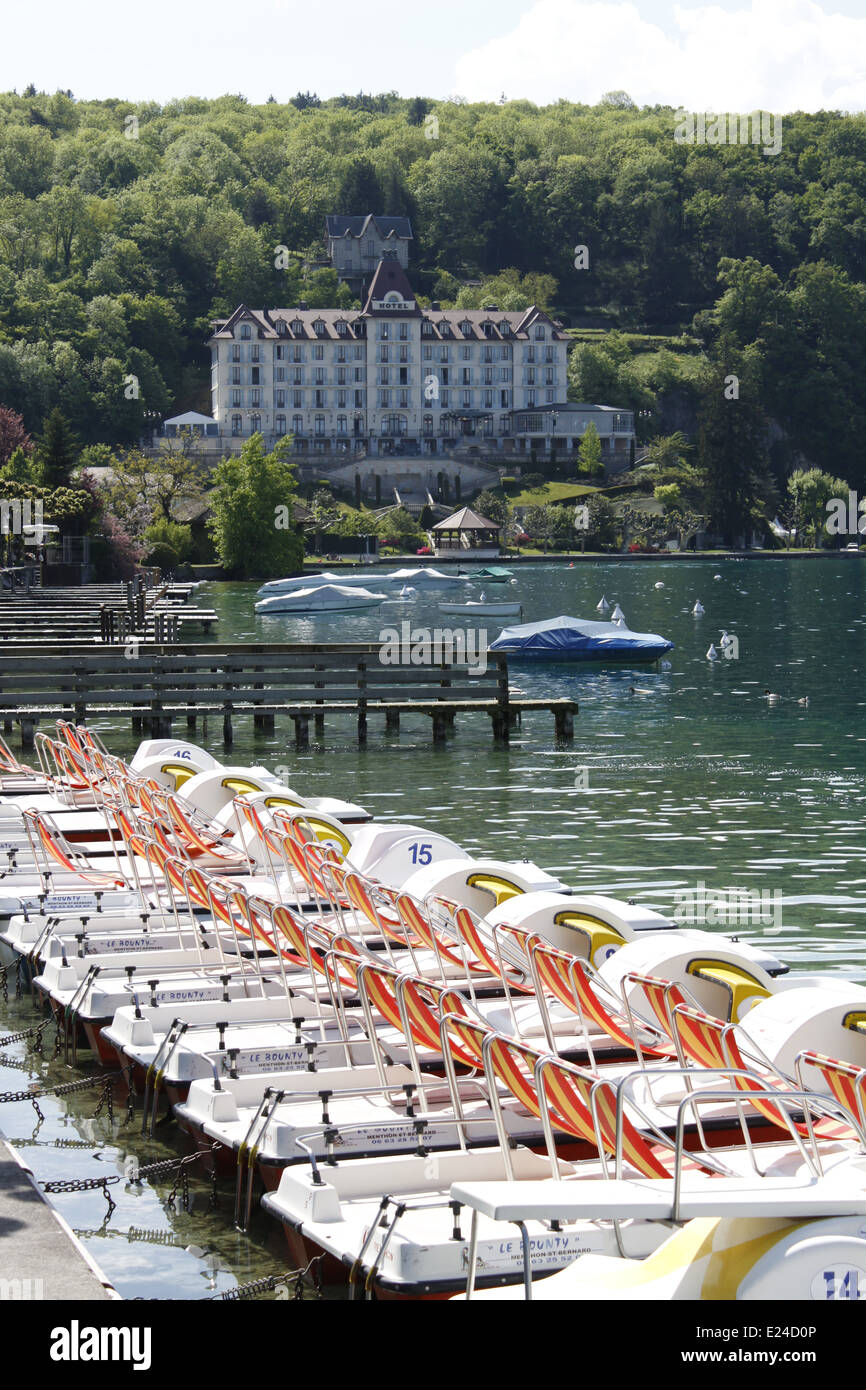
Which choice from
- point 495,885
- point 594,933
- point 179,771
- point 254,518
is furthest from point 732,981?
point 254,518

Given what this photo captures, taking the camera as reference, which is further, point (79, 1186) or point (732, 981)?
point (732, 981)

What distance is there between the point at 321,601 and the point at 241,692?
62303mm

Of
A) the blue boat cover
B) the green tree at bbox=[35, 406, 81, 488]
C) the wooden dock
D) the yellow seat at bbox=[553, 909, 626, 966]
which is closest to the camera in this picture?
the yellow seat at bbox=[553, 909, 626, 966]

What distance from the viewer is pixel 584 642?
61906mm

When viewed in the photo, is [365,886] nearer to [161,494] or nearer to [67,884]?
[67,884]

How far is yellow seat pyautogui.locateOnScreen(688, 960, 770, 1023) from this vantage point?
39.9 ft

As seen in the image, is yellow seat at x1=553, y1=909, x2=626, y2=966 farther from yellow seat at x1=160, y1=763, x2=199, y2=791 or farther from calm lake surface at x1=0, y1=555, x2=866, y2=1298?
yellow seat at x1=160, y1=763, x2=199, y2=791

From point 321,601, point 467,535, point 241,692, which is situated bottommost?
point 321,601

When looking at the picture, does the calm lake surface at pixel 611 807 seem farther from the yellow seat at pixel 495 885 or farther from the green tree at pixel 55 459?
the green tree at pixel 55 459

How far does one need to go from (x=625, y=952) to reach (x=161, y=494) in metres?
129

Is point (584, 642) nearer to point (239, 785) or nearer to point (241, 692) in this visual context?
point (241, 692)

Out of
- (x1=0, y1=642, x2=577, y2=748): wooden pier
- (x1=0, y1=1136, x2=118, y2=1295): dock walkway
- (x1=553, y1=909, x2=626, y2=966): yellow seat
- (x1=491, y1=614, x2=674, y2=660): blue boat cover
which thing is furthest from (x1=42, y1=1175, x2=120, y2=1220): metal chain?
(x1=491, y1=614, x2=674, y2=660): blue boat cover

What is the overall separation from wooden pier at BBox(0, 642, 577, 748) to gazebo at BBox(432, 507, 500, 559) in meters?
129

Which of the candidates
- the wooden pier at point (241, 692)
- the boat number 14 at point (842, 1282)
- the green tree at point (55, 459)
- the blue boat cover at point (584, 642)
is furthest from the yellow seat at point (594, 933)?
the green tree at point (55, 459)
